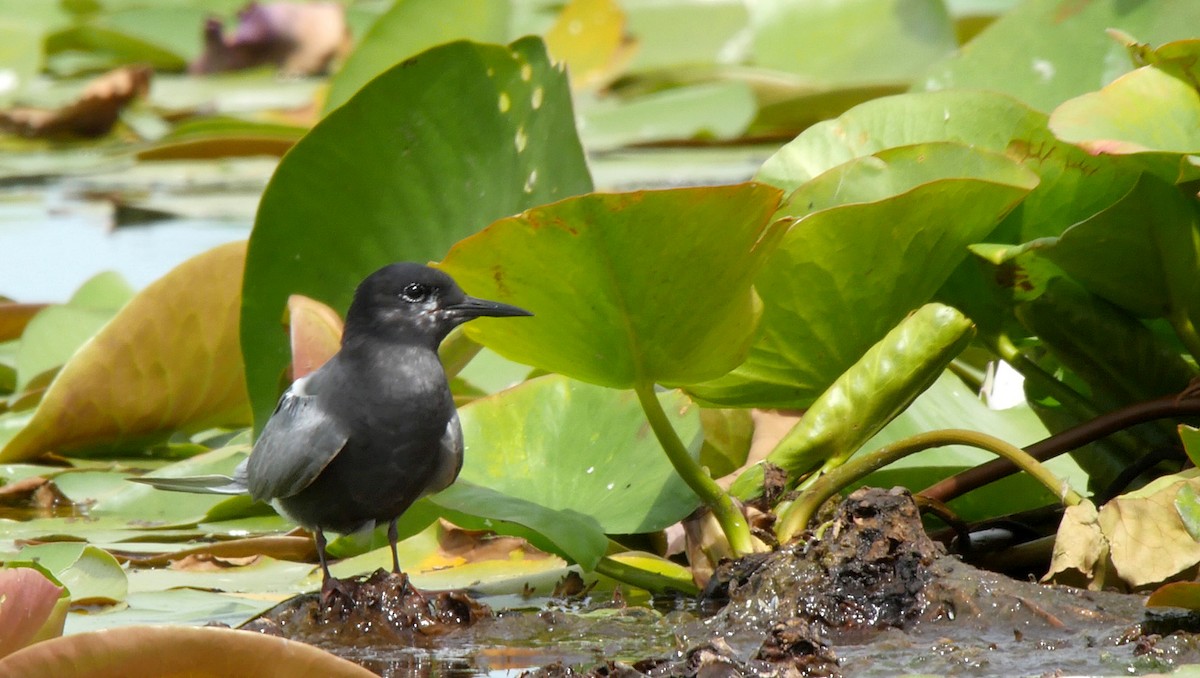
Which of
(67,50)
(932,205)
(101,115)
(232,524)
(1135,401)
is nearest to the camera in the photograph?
(932,205)

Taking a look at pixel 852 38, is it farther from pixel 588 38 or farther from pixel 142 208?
pixel 142 208

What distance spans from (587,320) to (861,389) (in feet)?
1.43

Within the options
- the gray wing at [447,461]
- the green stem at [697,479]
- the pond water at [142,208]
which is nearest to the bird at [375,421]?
the gray wing at [447,461]

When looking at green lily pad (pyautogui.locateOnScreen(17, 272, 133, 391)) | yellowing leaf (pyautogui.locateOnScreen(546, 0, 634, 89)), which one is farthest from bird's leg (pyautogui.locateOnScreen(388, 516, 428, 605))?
yellowing leaf (pyautogui.locateOnScreen(546, 0, 634, 89))

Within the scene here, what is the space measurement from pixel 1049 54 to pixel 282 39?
7.12 m

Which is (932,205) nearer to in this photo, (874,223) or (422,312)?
(874,223)

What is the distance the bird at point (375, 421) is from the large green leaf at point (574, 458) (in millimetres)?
97

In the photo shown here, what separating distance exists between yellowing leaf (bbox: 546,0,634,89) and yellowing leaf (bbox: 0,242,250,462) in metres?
5.16

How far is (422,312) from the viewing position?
274 centimetres

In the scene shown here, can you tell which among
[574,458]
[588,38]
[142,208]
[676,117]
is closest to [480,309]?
[574,458]

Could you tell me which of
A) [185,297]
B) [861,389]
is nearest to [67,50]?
[185,297]

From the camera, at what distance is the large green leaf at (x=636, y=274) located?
6.99 ft

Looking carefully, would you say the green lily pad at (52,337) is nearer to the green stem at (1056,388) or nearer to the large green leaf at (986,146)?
the large green leaf at (986,146)

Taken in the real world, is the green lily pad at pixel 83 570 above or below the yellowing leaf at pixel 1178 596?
above
